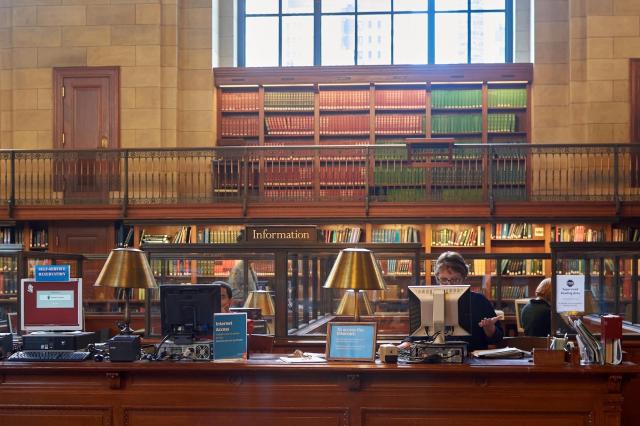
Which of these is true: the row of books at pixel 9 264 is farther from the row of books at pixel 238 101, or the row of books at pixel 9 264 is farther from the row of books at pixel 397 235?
the row of books at pixel 238 101

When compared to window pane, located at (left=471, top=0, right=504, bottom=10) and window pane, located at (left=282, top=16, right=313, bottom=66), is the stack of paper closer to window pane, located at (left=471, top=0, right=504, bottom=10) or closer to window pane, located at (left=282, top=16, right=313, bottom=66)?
window pane, located at (left=282, top=16, right=313, bottom=66)

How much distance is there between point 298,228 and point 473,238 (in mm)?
5132

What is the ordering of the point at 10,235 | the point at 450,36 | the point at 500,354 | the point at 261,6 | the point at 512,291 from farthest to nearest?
the point at 261,6, the point at 450,36, the point at 10,235, the point at 512,291, the point at 500,354

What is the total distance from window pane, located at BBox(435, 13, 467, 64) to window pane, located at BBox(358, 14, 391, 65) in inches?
30.6

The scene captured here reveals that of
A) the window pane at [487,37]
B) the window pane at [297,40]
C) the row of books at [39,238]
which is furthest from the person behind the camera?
the window pane at [297,40]

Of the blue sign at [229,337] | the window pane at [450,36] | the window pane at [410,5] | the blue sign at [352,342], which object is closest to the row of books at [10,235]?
the window pane at [410,5]

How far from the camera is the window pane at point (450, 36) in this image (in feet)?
49.5

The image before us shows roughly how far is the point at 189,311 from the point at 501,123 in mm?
8982

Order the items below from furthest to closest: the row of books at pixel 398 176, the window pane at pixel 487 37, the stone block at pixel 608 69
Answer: the window pane at pixel 487 37
the stone block at pixel 608 69
the row of books at pixel 398 176

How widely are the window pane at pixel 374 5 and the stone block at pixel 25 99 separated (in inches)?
203

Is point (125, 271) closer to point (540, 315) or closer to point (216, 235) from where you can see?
point (540, 315)

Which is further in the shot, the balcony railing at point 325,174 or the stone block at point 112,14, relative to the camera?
the stone block at point 112,14

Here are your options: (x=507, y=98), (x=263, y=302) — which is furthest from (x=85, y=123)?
(x=263, y=302)

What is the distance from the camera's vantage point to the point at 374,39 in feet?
50.1
